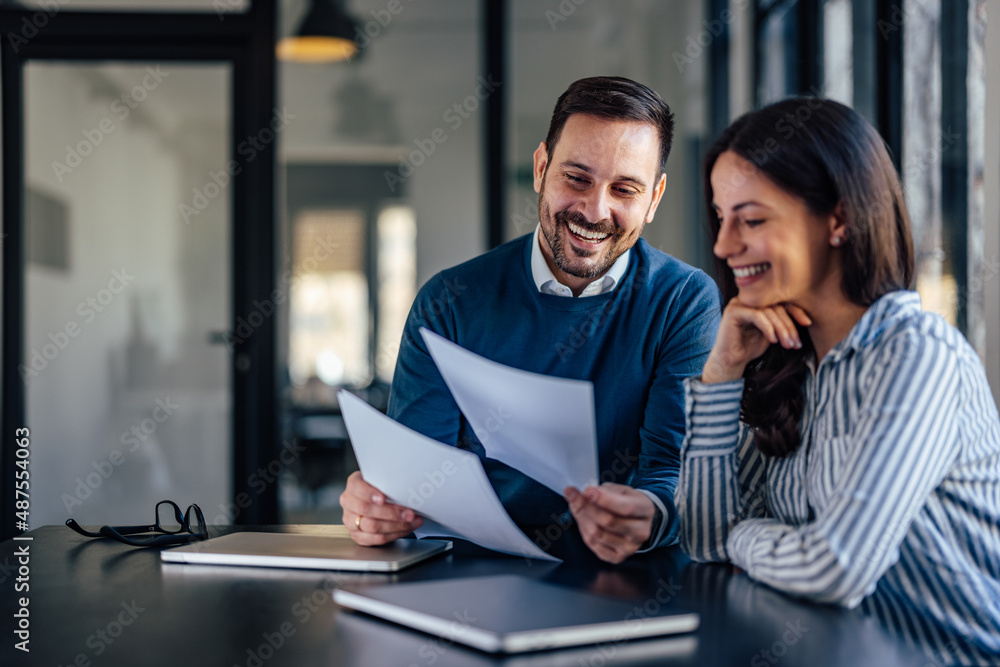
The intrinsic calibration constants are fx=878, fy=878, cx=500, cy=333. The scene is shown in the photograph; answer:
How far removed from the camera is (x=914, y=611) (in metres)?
0.96

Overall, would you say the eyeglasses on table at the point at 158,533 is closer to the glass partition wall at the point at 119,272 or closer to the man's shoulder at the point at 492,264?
the man's shoulder at the point at 492,264

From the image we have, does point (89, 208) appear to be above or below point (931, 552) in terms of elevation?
above

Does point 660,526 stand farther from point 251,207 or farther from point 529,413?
point 251,207

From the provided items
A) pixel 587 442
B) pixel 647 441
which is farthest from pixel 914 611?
pixel 647 441

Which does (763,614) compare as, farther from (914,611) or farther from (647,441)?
(647,441)

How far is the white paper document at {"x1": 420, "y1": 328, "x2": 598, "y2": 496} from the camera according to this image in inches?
40.2

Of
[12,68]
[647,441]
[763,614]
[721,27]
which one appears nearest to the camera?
[763,614]

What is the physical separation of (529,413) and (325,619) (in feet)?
1.11

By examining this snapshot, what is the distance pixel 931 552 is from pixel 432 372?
0.90 meters

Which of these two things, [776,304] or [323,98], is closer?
[776,304]

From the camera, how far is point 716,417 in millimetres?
1204

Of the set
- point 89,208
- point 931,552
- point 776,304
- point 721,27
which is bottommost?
point 931,552

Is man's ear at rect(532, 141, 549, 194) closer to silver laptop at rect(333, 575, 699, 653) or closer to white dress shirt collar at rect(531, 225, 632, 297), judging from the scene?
white dress shirt collar at rect(531, 225, 632, 297)

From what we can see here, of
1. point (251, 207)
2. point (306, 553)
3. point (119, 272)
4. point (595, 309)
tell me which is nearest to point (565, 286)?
point (595, 309)
